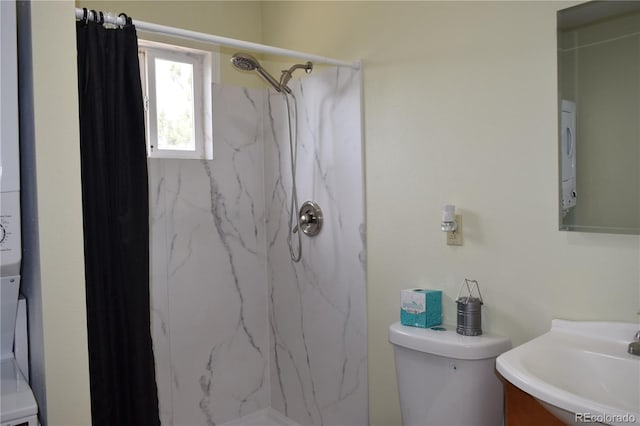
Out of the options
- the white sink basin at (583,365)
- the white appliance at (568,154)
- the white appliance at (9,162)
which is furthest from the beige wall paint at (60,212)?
the white appliance at (568,154)

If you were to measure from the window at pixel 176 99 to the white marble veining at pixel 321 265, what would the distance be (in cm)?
37

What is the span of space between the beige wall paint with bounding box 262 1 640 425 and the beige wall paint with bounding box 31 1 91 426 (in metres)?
1.25

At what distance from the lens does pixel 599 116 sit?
152cm

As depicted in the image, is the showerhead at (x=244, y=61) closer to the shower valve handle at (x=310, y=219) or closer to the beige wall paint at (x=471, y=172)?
the beige wall paint at (x=471, y=172)

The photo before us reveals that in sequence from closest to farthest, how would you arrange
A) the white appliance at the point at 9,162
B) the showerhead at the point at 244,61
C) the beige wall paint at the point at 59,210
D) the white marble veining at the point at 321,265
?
the beige wall paint at the point at 59,210 < the white appliance at the point at 9,162 < the showerhead at the point at 244,61 < the white marble veining at the point at 321,265

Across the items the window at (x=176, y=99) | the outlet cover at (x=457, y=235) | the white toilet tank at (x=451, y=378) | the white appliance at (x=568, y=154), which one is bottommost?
the white toilet tank at (x=451, y=378)

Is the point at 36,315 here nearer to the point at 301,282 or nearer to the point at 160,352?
the point at 160,352

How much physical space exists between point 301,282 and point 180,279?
625mm

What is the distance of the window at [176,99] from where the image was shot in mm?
2521

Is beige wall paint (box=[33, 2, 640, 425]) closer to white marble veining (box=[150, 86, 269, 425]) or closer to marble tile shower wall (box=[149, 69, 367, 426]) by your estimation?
marble tile shower wall (box=[149, 69, 367, 426])

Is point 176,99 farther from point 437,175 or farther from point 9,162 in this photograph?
point 437,175

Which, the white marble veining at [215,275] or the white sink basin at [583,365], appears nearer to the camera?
the white sink basin at [583,365]

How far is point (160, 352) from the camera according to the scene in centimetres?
253

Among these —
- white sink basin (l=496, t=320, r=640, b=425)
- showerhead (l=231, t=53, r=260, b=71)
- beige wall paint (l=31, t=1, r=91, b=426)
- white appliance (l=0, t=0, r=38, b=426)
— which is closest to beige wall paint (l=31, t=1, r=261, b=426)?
beige wall paint (l=31, t=1, r=91, b=426)
